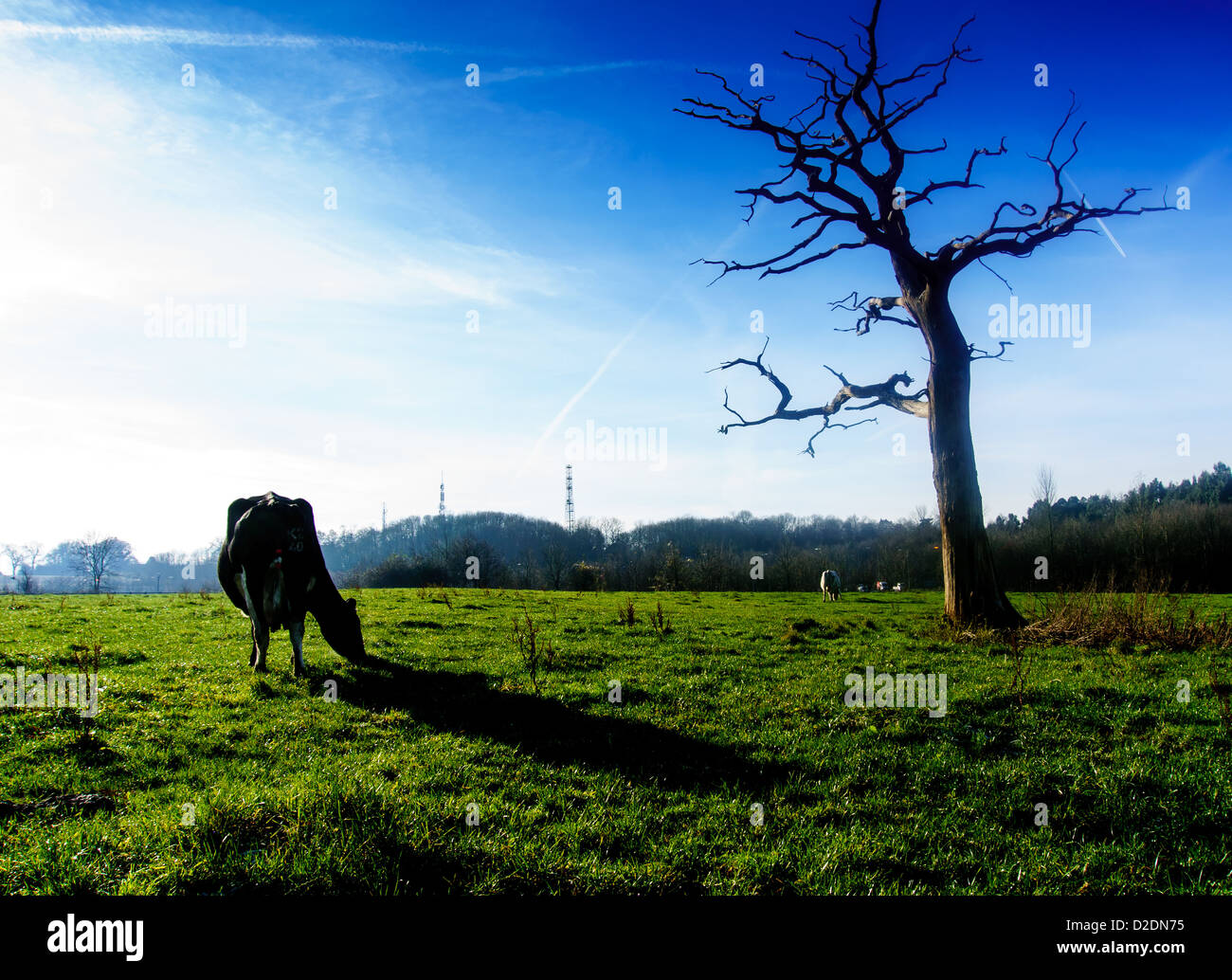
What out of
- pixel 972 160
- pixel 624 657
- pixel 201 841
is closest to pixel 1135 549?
pixel 972 160

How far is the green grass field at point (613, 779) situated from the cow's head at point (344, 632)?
0.32 metres

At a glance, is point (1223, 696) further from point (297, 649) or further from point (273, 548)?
point (273, 548)

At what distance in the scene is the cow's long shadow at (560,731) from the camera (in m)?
5.89

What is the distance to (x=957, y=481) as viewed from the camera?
47.9ft

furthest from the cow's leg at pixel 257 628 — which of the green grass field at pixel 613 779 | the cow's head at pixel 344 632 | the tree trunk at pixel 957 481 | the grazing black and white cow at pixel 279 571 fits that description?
the tree trunk at pixel 957 481

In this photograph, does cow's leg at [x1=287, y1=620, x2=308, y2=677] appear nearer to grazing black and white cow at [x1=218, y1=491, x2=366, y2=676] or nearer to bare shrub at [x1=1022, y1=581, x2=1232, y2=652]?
grazing black and white cow at [x1=218, y1=491, x2=366, y2=676]

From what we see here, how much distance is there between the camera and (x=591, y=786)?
5.40m

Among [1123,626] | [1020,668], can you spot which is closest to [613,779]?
[1020,668]

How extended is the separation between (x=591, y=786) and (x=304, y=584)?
260 inches

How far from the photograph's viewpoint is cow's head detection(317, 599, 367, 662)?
10562 millimetres

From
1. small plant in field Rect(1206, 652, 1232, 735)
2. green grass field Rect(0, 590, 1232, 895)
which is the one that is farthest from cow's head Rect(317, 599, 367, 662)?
small plant in field Rect(1206, 652, 1232, 735)

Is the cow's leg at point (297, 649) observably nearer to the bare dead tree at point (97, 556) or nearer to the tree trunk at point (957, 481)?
the tree trunk at point (957, 481)

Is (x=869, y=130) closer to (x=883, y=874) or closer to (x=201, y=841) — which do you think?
(x=883, y=874)

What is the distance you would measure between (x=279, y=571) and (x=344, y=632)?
1.59 meters
